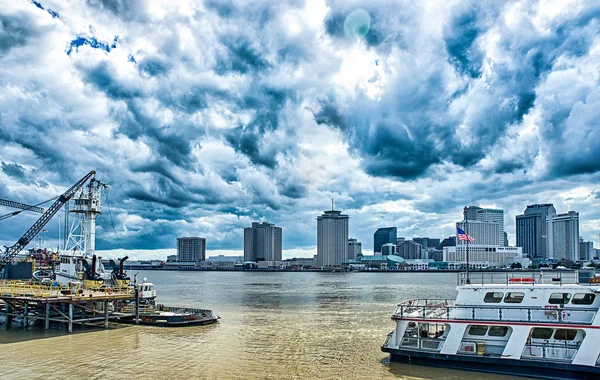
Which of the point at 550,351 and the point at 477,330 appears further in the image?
the point at 477,330

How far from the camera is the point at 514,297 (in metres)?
32.2

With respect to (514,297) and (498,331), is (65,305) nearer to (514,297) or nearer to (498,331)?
(498,331)

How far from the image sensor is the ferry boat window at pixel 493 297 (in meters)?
32.7

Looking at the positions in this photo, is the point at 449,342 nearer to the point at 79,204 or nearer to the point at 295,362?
the point at 295,362

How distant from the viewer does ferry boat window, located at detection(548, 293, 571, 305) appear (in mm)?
30609

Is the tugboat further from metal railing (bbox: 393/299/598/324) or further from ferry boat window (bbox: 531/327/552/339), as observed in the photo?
ferry boat window (bbox: 531/327/552/339)

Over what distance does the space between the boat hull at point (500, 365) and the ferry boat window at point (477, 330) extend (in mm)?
1948

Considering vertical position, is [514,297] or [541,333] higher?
[514,297]

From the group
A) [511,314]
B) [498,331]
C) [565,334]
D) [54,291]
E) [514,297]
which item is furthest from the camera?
[54,291]

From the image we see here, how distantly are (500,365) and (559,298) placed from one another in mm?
5760

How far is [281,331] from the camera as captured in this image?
49.8 meters

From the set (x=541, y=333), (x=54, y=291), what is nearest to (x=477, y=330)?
(x=541, y=333)

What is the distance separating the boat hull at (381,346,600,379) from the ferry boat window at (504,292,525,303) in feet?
13.6

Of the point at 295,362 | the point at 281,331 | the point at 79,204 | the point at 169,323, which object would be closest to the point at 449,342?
the point at 295,362
